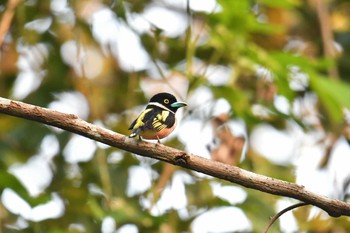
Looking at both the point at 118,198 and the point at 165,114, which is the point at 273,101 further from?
the point at 165,114

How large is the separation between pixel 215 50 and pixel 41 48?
1321mm

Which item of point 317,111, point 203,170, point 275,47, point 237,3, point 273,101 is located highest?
point 203,170

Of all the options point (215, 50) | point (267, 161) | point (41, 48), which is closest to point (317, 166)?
point (267, 161)

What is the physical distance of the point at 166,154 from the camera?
276 centimetres

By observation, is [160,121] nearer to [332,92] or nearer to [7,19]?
[332,92]

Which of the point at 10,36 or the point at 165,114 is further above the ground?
the point at 165,114

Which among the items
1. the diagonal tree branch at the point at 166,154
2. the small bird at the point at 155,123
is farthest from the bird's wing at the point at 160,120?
the diagonal tree branch at the point at 166,154

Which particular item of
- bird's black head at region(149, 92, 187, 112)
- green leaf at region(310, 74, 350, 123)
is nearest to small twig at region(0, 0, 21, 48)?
bird's black head at region(149, 92, 187, 112)

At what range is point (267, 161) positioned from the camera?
5.62 m

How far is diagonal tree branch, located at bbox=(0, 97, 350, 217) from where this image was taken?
2736 mm

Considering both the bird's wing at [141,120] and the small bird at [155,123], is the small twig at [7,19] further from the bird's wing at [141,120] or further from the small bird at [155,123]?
the bird's wing at [141,120]

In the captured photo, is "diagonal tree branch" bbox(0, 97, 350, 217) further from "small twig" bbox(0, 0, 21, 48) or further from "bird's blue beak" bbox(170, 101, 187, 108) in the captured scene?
"small twig" bbox(0, 0, 21, 48)

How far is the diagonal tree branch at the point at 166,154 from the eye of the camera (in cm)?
274

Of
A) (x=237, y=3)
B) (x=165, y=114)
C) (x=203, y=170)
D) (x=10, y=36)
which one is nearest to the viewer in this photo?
(x=203, y=170)
